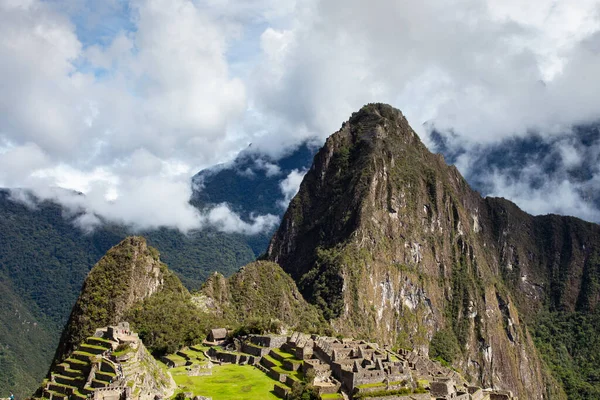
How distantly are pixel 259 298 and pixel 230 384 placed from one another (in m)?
73.8

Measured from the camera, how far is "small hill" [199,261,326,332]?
120562 mm

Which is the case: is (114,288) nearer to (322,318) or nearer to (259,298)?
(259,298)

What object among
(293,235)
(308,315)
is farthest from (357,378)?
(293,235)

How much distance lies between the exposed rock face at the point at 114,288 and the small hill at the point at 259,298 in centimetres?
1013

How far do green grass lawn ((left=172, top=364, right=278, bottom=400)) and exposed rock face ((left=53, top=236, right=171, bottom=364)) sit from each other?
1401 inches

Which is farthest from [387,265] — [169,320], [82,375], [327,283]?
[82,375]

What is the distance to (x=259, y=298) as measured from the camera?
134 m

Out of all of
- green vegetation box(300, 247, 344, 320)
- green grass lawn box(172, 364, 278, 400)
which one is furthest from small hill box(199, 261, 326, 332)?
green grass lawn box(172, 364, 278, 400)

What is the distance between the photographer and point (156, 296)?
4341 inches

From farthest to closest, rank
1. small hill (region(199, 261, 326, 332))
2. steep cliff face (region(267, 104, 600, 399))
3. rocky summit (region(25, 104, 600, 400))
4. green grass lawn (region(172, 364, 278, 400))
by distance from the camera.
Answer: steep cliff face (region(267, 104, 600, 399)) → small hill (region(199, 261, 326, 332)) → rocky summit (region(25, 104, 600, 400)) → green grass lawn (region(172, 364, 278, 400))

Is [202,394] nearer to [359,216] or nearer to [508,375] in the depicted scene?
[359,216]

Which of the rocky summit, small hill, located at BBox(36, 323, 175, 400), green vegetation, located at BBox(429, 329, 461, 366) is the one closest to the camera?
small hill, located at BBox(36, 323, 175, 400)

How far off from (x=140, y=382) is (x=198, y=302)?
61.5 m

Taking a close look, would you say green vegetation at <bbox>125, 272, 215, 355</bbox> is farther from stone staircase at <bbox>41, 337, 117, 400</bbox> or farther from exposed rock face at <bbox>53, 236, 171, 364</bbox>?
stone staircase at <bbox>41, 337, 117, 400</bbox>
